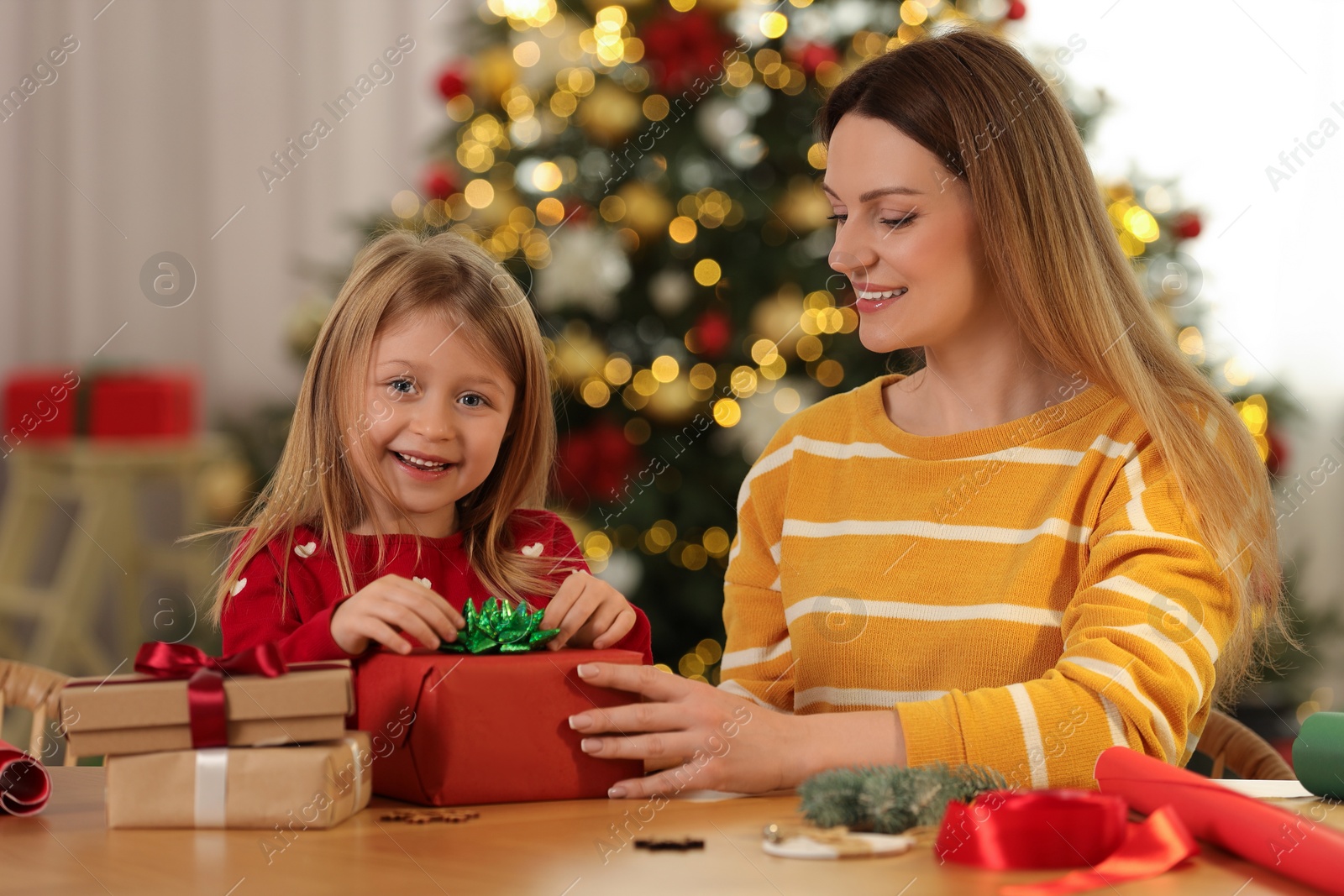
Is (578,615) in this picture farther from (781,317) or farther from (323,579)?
(781,317)

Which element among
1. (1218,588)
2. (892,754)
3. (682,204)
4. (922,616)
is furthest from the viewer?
(682,204)

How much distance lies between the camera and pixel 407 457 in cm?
139

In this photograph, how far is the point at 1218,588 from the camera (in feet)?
3.87

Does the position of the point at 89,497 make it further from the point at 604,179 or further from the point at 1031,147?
the point at 1031,147

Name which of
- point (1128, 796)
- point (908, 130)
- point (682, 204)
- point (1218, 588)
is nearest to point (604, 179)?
point (682, 204)

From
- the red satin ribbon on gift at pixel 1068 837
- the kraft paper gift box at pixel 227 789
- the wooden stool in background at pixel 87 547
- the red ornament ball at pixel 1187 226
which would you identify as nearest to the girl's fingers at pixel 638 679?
the kraft paper gift box at pixel 227 789

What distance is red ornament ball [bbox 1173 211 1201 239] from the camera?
3.14 metres

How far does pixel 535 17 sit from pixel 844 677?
2.17 meters

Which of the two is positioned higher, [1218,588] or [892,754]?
[1218,588]

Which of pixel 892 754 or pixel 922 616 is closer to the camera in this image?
pixel 892 754

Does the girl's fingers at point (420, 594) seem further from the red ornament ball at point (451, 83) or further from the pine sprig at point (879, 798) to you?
the red ornament ball at point (451, 83)

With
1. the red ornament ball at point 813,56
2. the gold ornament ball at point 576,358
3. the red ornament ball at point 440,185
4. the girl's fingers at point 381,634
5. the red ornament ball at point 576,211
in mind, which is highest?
the red ornament ball at point 813,56

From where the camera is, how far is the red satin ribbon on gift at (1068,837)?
31.4 inches

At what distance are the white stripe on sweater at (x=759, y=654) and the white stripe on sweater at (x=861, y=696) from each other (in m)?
0.08
